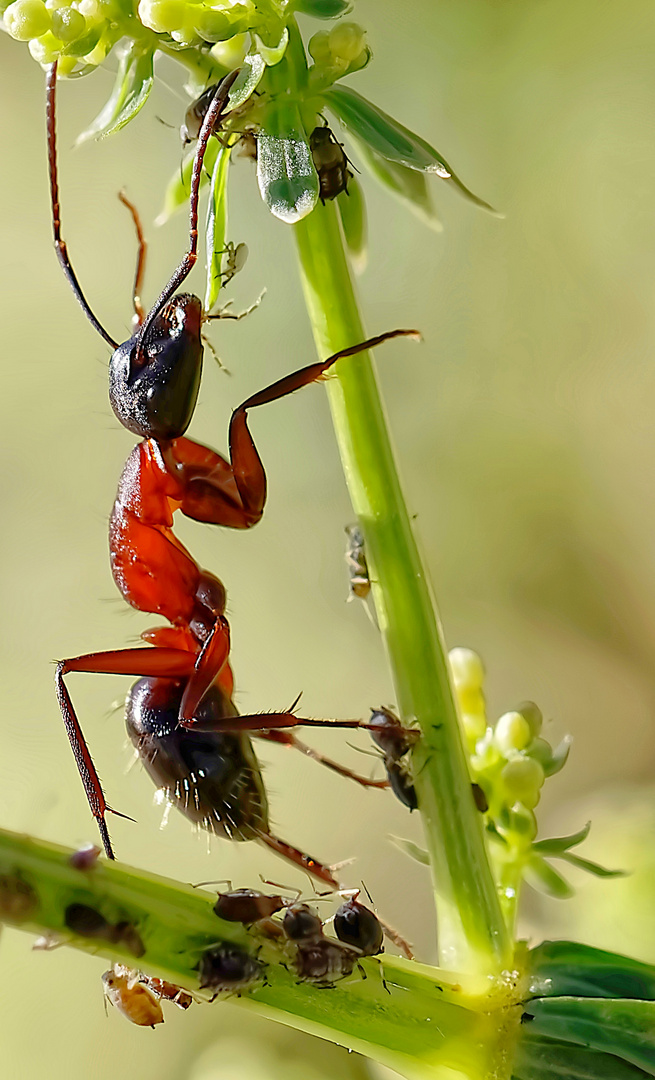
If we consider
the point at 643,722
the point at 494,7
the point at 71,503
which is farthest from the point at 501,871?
the point at 494,7

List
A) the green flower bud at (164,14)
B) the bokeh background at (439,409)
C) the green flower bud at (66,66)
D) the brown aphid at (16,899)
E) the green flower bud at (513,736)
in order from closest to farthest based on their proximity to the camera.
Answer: the brown aphid at (16,899)
the green flower bud at (164,14)
the green flower bud at (66,66)
the green flower bud at (513,736)
the bokeh background at (439,409)

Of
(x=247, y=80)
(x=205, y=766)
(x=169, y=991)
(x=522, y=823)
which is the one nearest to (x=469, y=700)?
(x=522, y=823)

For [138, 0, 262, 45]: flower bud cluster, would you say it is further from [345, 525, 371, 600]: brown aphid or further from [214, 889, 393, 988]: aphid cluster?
[214, 889, 393, 988]: aphid cluster

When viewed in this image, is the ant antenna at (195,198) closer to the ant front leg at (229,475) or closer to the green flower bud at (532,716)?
Result: the ant front leg at (229,475)

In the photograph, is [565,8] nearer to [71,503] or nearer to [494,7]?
[494,7]

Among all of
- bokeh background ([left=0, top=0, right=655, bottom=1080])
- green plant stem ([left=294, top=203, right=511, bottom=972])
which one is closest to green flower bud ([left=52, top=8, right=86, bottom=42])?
green plant stem ([left=294, top=203, right=511, bottom=972])

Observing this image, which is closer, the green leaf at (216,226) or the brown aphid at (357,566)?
the green leaf at (216,226)

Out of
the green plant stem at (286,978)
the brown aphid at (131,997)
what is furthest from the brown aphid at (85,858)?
the brown aphid at (131,997)
